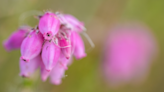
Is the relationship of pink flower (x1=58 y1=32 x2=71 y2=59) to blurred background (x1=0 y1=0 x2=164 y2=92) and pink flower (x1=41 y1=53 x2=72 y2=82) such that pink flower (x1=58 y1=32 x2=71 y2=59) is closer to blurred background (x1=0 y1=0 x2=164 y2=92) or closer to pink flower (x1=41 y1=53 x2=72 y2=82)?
pink flower (x1=41 y1=53 x2=72 y2=82)

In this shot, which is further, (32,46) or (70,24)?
(70,24)

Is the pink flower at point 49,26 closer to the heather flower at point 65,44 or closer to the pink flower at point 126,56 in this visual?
the heather flower at point 65,44

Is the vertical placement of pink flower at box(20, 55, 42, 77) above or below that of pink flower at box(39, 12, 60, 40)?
below

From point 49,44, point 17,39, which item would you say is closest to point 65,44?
point 49,44

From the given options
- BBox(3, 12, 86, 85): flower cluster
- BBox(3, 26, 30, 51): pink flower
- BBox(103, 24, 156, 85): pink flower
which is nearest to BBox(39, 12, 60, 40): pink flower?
BBox(3, 12, 86, 85): flower cluster

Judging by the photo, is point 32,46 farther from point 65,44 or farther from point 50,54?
point 65,44

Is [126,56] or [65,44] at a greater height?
[65,44]

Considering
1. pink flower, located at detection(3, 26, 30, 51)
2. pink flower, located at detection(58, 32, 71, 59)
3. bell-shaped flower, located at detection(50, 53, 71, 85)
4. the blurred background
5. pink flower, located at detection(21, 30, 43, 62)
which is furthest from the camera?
the blurred background

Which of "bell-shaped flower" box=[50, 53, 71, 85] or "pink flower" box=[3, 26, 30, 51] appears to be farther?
"pink flower" box=[3, 26, 30, 51]

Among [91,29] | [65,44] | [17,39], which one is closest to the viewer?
[65,44]
